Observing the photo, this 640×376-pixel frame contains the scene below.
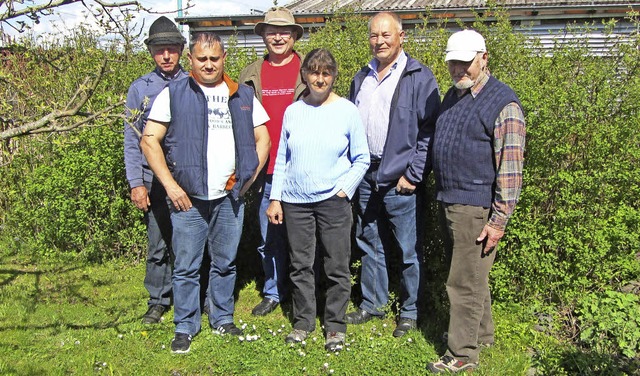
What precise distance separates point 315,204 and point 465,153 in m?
1.10

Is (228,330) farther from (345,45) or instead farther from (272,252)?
(345,45)

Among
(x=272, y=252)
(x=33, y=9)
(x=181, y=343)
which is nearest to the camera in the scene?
(x=33, y=9)

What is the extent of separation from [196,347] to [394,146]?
2.04 meters

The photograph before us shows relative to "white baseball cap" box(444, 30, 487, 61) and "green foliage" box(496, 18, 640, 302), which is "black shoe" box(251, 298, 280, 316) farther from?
"white baseball cap" box(444, 30, 487, 61)

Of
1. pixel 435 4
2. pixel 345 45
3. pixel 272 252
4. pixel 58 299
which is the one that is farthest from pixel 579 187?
pixel 435 4

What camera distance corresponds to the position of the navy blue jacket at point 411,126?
3.83 metres

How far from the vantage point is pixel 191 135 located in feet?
12.2

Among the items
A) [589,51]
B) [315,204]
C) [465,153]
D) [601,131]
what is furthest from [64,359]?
[589,51]

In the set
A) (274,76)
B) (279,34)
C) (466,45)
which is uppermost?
(279,34)

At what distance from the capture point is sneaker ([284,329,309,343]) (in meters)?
4.08

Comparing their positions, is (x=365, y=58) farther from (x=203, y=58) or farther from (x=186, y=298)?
(x=186, y=298)

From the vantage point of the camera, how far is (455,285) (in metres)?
3.56

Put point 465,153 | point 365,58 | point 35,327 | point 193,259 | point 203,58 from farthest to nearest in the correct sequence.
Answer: point 365,58 → point 35,327 → point 193,259 → point 203,58 → point 465,153

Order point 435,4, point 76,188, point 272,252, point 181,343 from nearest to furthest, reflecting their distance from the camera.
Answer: point 181,343 < point 272,252 < point 76,188 < point 435,4
